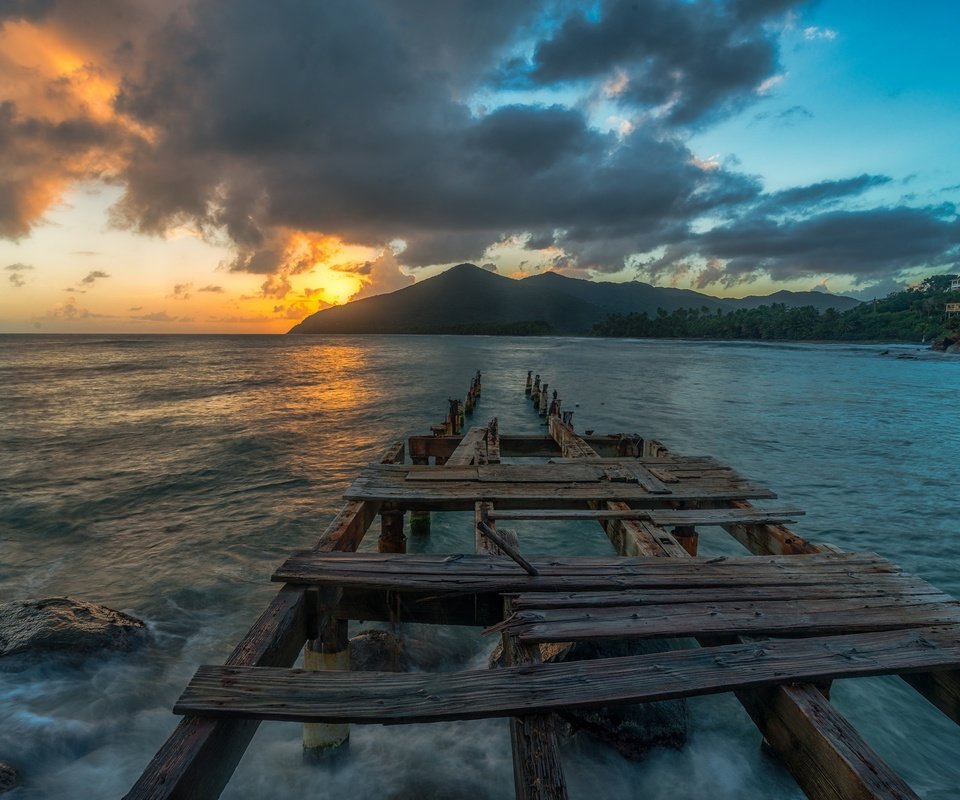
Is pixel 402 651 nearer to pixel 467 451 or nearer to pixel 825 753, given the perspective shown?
pixel 467 451

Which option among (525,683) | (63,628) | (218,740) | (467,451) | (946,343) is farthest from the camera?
(946,343)

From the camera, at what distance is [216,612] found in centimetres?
804

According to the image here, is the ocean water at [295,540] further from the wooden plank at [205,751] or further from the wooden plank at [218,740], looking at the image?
the wooden plank at [205,751]

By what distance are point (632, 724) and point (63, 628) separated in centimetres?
722

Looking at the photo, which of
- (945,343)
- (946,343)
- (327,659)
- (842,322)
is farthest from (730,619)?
(842,322)

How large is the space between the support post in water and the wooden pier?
2cm

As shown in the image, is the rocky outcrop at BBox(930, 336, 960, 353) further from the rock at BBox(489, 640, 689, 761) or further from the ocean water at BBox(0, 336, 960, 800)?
the rock at BBox(489, 640, 689, 761)

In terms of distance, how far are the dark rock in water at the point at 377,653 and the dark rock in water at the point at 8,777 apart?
10.4 feet

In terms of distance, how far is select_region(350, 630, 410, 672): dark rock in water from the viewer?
592 cm

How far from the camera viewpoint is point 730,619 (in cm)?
364

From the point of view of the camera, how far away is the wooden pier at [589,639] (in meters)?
2.67

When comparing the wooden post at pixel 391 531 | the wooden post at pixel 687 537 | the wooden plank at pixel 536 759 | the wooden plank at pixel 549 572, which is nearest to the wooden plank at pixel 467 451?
the wooden post at pixel 391 531

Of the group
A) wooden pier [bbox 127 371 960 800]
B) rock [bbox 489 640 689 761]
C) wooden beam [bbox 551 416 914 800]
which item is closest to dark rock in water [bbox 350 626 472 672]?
wooden pier [bbox 127 371 960 800]

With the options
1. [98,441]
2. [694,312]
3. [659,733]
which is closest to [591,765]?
[659,733]
